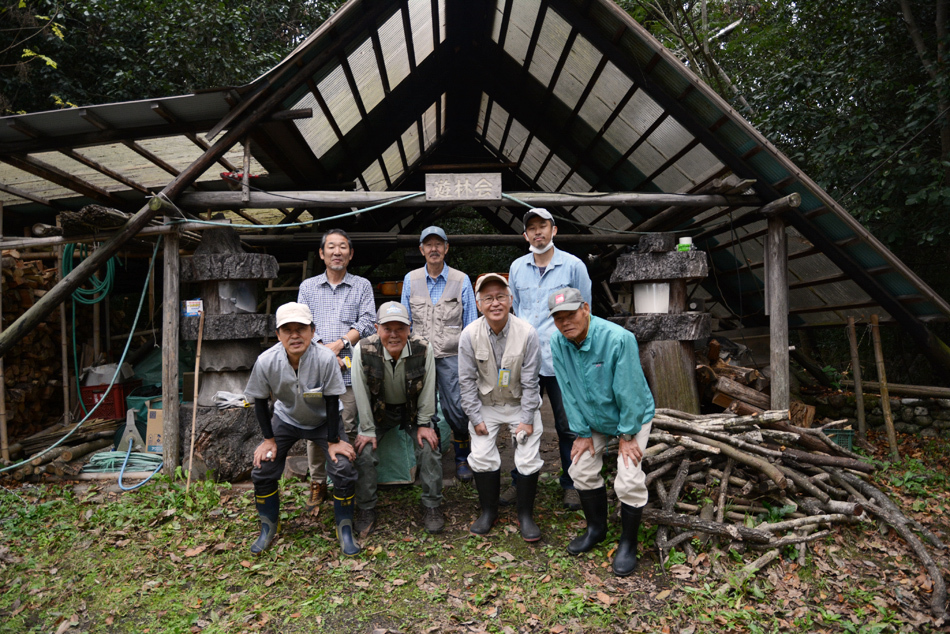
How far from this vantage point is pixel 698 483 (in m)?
4.23

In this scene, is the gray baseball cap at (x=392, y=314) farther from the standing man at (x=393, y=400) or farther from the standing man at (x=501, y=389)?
the standing man at (x=501, y=389)

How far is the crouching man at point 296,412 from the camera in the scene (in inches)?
145

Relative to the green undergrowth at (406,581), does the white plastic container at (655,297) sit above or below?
above

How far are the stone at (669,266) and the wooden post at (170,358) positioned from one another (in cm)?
525

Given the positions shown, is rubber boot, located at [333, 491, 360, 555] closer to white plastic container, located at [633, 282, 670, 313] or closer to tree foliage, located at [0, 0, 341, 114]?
white plastic container, located at [633, 282, 670, 313]

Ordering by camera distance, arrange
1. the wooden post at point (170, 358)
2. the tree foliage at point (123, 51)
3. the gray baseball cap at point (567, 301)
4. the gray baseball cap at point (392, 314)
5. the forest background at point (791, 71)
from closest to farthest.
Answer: the gray baseball cap at point (567, 301)
the gray baseball cap at point (392, 314)
the wooden post at point (170, 358)
the forest background at point (791, 71)
the tree foliage at point (123, 51)

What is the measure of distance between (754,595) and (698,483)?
1.04 meters

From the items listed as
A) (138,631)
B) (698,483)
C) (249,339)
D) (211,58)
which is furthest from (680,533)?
(211,58)

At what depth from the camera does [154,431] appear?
577cm

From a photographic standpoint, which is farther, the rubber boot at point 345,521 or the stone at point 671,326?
the stone at point 671,326

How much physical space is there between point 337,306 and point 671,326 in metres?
3.78

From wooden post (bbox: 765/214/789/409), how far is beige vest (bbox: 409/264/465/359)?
3.92m

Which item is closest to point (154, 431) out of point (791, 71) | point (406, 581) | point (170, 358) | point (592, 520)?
point (170, 358)

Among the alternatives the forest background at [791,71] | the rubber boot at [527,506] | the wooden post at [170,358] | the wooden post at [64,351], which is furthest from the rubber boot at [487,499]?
the forest background at [791,71]
